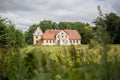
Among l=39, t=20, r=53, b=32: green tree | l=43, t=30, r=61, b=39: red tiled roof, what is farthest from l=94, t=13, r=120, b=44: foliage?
l=39, t=20, r=53, b=32: green tree

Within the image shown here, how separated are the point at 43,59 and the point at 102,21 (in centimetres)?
70

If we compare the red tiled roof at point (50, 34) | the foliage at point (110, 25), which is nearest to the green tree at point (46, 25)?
the red tiled roof at point (50, 34)

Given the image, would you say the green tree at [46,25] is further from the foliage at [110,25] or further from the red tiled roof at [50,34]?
the foliage at [110,25]

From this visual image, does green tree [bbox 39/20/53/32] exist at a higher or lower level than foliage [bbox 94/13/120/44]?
Result: higher

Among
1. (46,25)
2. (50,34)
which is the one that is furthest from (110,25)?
(46,25)

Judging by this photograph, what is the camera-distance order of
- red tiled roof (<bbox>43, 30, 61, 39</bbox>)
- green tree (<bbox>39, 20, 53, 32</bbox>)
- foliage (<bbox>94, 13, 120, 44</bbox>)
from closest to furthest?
1. foliage (<bbox>94, 13, 120, 44</bbox>)
2. red tiled roof (<bbox>43, 30, 61, 39</bbox>)
3. green tree (<bbox>39, 20, 53, 32</bbox>)

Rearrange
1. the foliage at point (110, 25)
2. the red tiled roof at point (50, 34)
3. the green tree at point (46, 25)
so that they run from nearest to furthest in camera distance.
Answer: the foliage at point (110, 25)
the red tiled roof at point (50, 34)
the green tree at point (46, 25)

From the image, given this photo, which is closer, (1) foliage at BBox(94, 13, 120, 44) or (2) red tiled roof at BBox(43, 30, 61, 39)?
(1) foliage at BBox(94, 13, 120, 44)

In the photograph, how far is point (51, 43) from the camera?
115 meters

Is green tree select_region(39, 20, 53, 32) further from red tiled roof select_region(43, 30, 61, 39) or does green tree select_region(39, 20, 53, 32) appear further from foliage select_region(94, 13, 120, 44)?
foliage select_region(94, 13, 120, 44)

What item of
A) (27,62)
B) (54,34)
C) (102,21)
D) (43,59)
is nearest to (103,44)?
(102,21)

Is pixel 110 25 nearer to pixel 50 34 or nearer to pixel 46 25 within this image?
pixel 50 34

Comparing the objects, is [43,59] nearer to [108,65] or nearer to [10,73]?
[10,73]

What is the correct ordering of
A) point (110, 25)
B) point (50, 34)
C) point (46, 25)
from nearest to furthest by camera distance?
point (110, 25) < point (50, 34) < point (46, 25)
